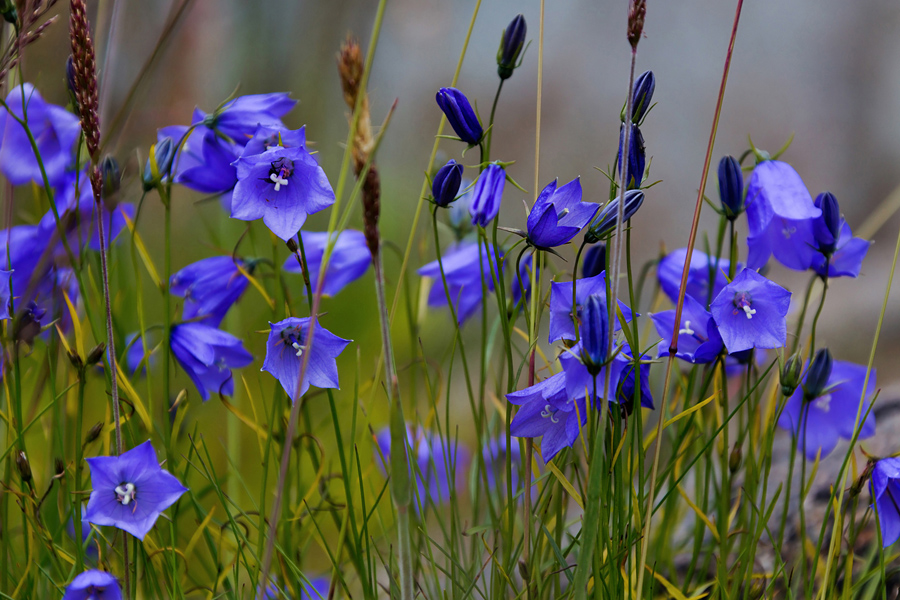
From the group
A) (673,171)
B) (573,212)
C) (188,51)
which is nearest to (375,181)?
(573,212)

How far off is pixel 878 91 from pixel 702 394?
2.22m

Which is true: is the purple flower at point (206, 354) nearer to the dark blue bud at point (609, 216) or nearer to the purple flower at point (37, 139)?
the purple flower at point (37, 139)

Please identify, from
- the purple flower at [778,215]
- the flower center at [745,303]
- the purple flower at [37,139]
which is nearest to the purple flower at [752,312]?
the flower center at [745,303]

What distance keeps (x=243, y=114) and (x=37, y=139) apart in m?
0.35

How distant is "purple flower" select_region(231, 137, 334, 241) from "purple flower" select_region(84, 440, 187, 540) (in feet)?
0.81

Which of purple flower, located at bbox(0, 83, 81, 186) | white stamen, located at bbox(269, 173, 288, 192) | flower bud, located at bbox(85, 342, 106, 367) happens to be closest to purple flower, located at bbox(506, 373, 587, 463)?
white stamen, located at bbox(269, 173, 288, 192)

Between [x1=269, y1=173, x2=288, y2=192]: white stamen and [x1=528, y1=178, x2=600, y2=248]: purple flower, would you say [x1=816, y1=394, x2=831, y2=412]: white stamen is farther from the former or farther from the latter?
[x1=269, y1=173, x2=288, y2=192]: white stamen

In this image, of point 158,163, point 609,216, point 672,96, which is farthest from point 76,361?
point 672,96

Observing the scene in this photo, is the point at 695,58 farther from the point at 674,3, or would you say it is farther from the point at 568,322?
the point at 568,322

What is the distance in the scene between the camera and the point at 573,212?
692 millimetres

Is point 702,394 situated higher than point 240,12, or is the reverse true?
point 240,12

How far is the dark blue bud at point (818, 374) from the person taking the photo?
82 centimetres

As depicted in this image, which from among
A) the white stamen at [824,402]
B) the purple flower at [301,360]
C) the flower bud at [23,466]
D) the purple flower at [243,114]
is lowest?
the white stamen at [824,402]

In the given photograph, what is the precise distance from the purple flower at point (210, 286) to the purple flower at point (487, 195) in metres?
0.36
